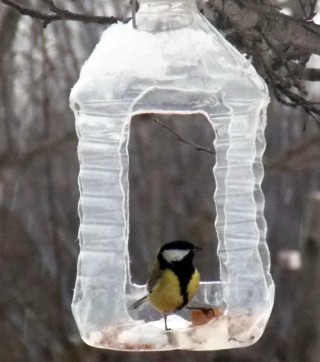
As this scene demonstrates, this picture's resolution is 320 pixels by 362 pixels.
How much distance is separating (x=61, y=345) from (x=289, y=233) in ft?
5.33

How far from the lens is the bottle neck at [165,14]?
1.74 meters

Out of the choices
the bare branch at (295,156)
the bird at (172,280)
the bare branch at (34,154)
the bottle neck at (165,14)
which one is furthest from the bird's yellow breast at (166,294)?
the bare branch at (295,156)

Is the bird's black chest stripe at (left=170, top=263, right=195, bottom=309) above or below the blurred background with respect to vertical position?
above

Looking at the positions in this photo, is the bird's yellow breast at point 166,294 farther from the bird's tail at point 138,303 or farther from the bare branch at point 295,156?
the bare branch at point 295,156

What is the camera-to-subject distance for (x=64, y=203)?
15.7 feet

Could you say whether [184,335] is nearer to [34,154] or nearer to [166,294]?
[166,294]

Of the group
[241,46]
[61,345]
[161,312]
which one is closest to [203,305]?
[161,312]

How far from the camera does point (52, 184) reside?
483cm

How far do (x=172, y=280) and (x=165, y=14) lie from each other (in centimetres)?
49

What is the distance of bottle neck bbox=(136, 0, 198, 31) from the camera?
5.72 feet

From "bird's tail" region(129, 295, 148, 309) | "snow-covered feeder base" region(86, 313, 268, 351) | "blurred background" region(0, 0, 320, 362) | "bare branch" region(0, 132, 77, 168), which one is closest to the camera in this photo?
"snow-covered feeder base" region(86, 313, 268, 351)

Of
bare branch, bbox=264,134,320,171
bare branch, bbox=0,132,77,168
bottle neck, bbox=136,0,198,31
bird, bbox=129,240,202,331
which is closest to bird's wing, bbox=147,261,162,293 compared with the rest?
bird, bbox=129,240,202,331

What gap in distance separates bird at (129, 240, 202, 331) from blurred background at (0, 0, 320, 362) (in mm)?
2544

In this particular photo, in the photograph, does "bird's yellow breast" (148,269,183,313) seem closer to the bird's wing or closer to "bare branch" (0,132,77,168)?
the bird's wing
